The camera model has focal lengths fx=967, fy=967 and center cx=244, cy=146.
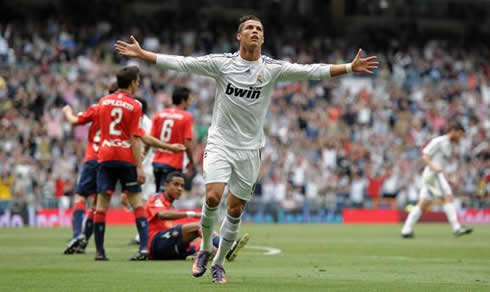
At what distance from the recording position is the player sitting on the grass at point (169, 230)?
42.5ft

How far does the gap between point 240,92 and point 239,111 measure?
0.20 metres

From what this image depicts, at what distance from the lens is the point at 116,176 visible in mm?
13250

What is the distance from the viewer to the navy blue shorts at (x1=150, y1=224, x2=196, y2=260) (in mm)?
13188

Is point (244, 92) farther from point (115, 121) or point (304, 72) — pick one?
point (115, 121)

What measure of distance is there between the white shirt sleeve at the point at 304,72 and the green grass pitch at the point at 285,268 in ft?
7.01

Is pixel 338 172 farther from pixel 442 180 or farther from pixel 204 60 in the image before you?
pixel 204 60

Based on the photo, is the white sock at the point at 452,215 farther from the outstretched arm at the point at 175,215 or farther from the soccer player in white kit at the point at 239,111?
the soccer player in white kit at the point at 239,111

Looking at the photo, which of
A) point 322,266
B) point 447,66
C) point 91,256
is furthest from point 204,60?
point 447,66

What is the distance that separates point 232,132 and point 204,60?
2.65ft

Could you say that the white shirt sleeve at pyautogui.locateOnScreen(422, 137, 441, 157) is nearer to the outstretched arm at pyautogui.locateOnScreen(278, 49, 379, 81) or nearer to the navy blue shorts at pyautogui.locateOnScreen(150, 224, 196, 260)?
the navy blue shorts at pyautogui.locateOnScreen(150, 224, 196, 260)

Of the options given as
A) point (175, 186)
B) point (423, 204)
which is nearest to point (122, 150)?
point (175, 186)

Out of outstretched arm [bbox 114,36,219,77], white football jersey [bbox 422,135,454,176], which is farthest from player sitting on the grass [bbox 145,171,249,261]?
white football jersey [bbox 422,135,454,176]

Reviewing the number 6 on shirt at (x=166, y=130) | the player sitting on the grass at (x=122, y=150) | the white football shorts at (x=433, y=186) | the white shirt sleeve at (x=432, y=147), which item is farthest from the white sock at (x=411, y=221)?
the player sitting on the grass at (x=122, y=150)

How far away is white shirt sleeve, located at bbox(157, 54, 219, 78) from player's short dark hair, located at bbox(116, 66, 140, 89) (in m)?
2.87
